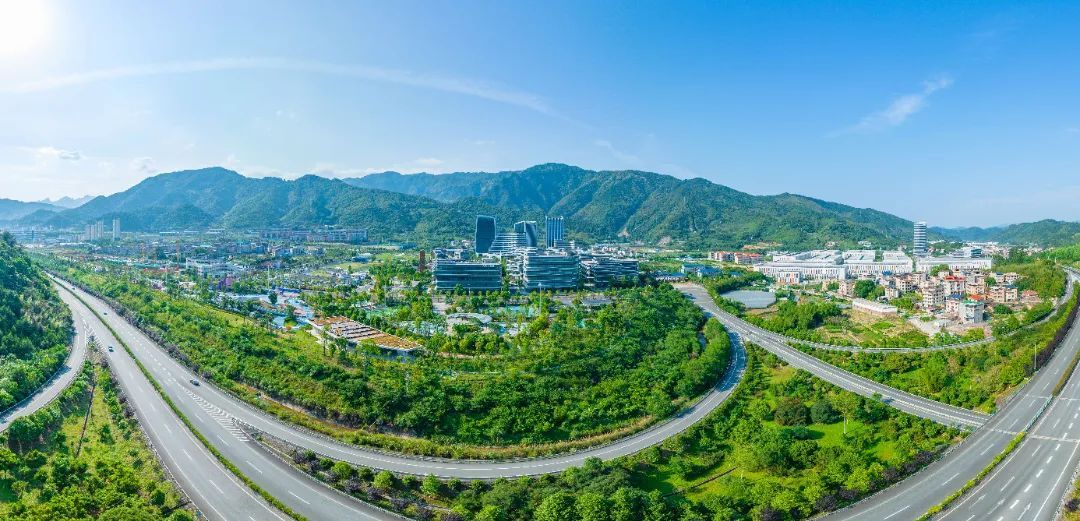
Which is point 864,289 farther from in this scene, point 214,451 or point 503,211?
point 503,211

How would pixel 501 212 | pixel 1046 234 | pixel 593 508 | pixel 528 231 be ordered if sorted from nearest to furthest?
pixel 593 508 < pixel 528 231 < pixel 1046 234 < pixel 501 212

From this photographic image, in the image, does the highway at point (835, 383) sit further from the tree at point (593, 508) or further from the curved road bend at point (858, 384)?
the tree at point (593, 508)

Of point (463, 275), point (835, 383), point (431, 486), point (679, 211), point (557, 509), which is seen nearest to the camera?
point (557, 509)

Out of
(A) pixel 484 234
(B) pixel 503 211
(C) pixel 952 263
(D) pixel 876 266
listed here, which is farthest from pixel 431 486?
(B) pixel 503 211

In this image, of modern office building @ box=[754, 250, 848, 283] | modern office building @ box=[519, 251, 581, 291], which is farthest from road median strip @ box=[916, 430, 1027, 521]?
modern office building @ box=[754, 250, 848, 283]

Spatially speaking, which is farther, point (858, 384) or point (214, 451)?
point (858, 384)

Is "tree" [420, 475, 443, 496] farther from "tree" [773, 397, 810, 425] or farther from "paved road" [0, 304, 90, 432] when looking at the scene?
"paved road" [0, 304, 90, 432]

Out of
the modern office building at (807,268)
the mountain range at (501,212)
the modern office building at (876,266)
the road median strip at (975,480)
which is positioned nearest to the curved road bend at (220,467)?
the road median strip at (975,480)
